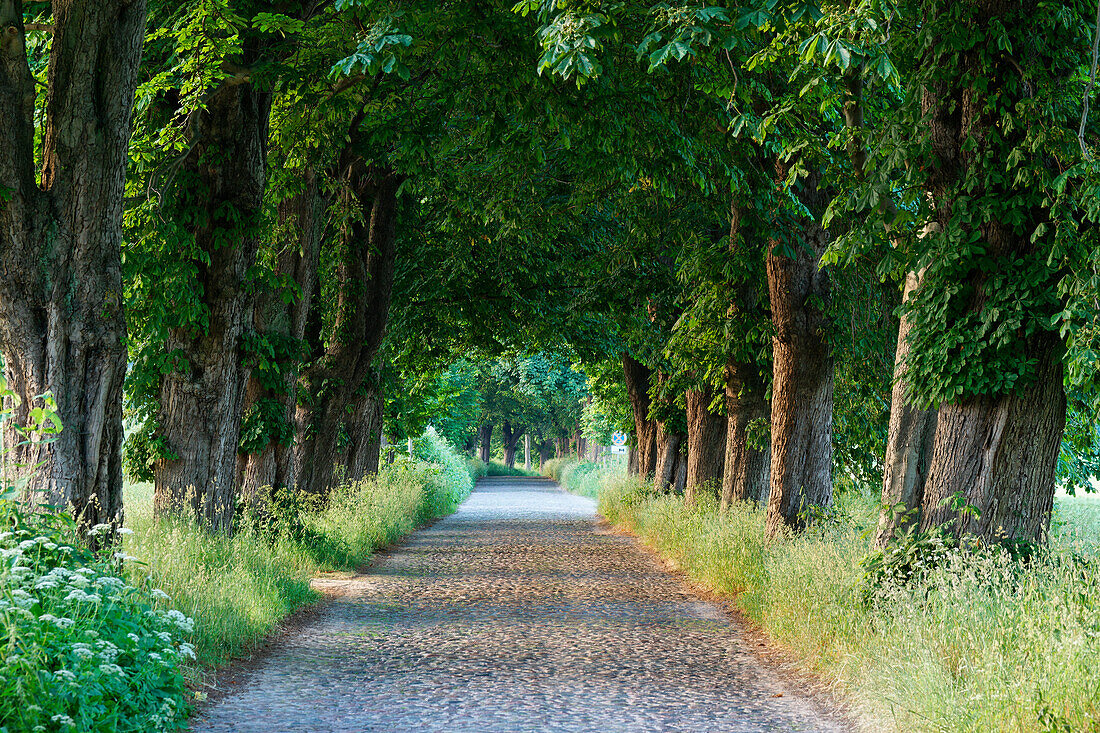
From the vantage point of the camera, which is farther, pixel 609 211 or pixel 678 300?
pixel 609 211

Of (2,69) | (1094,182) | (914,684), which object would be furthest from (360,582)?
(1094,182)

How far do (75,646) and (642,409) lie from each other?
23.6 meters

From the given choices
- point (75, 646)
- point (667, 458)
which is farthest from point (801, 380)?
point (667, 458)

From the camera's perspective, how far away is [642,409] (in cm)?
2762

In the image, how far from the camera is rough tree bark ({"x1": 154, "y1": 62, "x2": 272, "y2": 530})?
1080 centimetres

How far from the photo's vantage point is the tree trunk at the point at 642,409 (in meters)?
27.1

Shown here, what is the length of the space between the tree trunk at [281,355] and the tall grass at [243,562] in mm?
891

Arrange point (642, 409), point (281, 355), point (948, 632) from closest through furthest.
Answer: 1. point (948, 632)
2. point (281, 355)
3. point (642, 409)

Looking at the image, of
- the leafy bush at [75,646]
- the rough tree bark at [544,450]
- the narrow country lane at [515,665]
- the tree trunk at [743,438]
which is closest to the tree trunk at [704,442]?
the tree trunk at [743,438]

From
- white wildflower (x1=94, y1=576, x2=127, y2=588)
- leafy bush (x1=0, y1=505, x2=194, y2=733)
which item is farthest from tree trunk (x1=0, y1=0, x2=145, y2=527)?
white wildflower (x1=94, y1=576, x2=127, y2=588)

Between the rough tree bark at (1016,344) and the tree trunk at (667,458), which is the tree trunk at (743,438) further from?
the tree trunk at (667,458)

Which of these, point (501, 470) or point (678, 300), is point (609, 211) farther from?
point (501, 470)

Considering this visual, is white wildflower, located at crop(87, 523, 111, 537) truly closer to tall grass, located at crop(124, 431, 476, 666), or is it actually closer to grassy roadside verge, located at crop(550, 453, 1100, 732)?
tall grass, located at crop(124, 431, 476, 666)

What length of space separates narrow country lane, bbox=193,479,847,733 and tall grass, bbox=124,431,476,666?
1.34ft
